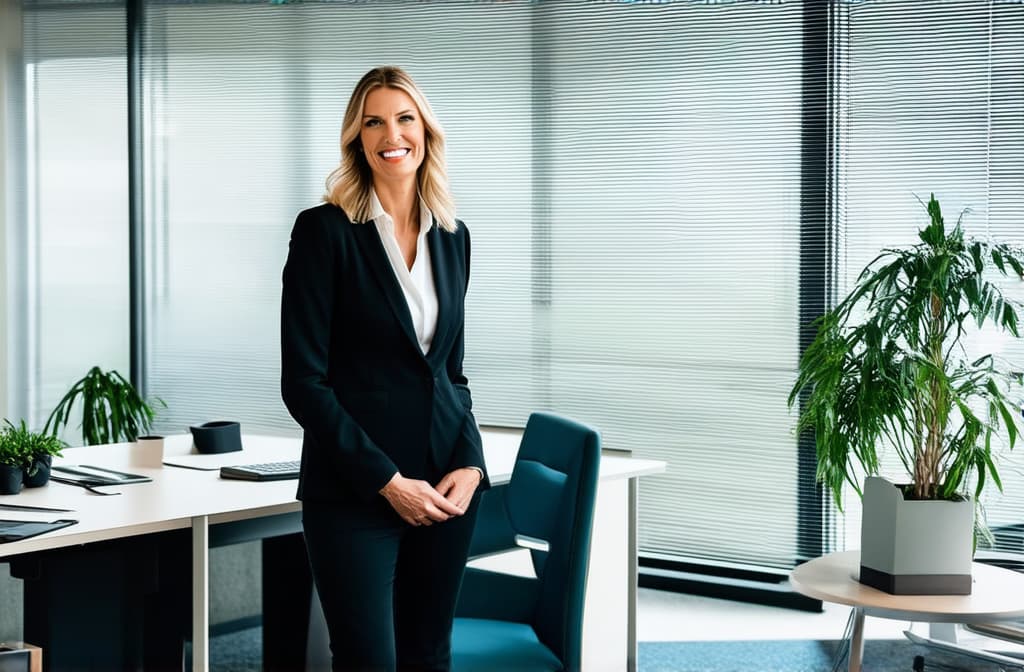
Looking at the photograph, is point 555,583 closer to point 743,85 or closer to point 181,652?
point 181,652

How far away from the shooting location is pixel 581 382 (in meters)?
4.68

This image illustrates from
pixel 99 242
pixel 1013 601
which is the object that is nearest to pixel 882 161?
pixel 1013 601

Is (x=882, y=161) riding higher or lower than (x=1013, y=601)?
higher

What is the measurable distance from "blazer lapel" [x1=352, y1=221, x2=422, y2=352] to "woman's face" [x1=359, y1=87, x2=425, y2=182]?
0.40 feet

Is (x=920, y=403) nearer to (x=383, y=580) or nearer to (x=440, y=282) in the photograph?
(x=440, y=282)

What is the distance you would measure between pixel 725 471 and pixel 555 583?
2.24 meters

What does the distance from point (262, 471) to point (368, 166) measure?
102 cm

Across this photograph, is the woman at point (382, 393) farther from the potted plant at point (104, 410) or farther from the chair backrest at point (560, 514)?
the potted plant at point (104, 410)

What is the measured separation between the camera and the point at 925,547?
238 centimetres

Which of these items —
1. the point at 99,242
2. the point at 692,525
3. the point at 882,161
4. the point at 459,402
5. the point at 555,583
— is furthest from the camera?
the point at 99,242

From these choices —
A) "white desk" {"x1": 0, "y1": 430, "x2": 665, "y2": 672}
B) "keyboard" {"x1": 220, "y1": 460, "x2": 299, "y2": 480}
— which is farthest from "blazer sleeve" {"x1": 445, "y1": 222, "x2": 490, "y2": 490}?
"keyboard" {"x1": 220, "y1": 460, "x2": 299, "y2": 480}

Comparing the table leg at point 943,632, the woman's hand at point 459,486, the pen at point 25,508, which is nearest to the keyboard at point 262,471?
the pen at point 25,508

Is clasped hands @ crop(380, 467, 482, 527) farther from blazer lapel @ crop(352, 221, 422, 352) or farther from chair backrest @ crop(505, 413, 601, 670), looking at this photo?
Result: chair backrest @ crop(505, 413, 601, 670)

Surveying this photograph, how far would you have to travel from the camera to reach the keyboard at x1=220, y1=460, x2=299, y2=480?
→ 2.70 metres
